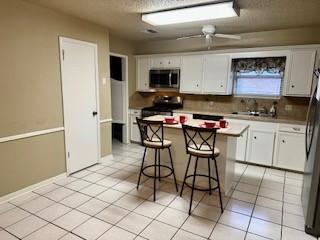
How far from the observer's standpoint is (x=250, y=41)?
14.1 ft

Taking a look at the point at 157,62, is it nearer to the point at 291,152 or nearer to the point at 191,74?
the point at 191,74

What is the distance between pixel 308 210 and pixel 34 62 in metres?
3.65

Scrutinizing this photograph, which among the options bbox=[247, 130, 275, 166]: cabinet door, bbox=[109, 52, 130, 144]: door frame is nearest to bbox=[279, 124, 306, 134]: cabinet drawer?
bbox=[247, 130, 275, 166]: cabinet door

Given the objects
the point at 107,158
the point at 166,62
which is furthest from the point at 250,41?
the point at 107,158

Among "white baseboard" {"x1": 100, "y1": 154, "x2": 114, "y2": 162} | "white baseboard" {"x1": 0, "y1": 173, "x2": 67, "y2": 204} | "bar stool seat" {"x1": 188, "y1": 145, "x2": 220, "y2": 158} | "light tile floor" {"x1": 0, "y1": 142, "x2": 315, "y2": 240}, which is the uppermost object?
"bar stool seat" {"x1": 188, "y1": 145, "x2": 220, "y2": 158}

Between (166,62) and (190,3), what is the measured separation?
2284 mm

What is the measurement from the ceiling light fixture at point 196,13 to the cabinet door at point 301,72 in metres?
1.60

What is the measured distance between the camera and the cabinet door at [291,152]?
371 cm

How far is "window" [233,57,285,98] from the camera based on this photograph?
4.25 metres

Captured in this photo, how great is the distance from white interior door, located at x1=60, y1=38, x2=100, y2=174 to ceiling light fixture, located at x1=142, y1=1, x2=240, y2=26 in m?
1.18

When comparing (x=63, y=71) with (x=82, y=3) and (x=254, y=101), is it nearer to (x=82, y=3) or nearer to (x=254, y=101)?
(x=82, y=3)

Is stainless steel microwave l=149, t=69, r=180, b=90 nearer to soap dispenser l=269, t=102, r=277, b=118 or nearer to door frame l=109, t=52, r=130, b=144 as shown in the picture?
door frame l=109, t=52, r=130, b=144

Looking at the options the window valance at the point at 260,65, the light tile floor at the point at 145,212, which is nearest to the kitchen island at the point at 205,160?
the light tile floor at the point at 145,212

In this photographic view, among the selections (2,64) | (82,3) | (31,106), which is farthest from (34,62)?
(82,3)
